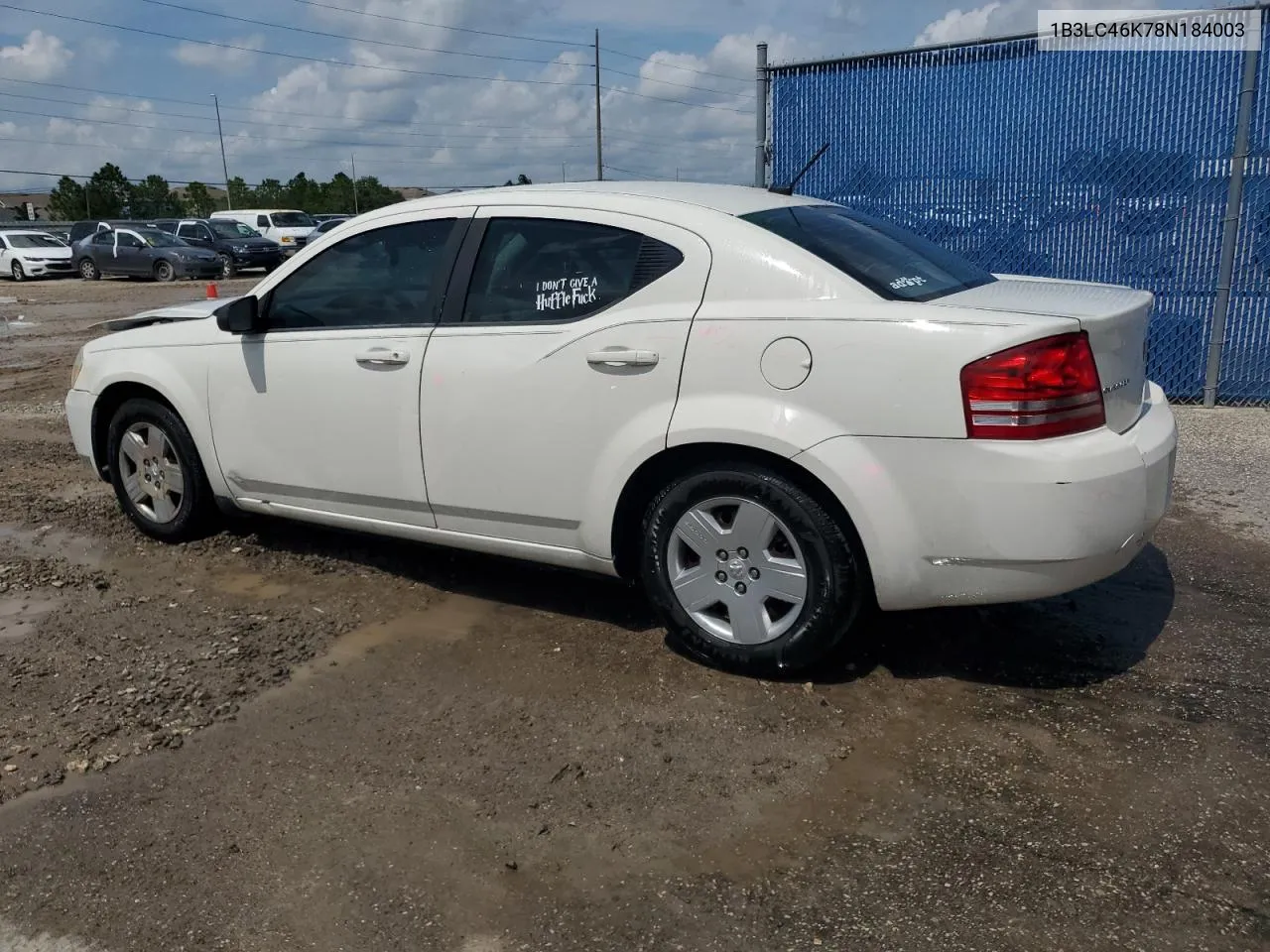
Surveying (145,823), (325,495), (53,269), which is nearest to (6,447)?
(325,495)

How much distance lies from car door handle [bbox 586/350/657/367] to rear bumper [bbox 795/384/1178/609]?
65 centimetres

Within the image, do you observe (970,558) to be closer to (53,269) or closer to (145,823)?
(145,823)

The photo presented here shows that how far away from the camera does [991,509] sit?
3270mm

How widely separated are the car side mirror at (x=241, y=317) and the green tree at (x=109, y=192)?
5911 cm

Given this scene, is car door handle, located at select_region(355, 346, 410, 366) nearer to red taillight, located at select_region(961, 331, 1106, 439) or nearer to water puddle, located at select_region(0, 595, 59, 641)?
water puddle, located at select_region(0, 595, 59, 641)

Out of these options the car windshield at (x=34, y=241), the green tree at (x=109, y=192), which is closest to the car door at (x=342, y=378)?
the car windshield at (x=34, y=241)

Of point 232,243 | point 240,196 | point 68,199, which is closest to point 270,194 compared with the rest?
point 240,196

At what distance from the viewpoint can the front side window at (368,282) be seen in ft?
14.5

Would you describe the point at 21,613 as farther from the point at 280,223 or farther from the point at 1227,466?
the point at 280,223

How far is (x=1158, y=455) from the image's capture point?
11.7 feet

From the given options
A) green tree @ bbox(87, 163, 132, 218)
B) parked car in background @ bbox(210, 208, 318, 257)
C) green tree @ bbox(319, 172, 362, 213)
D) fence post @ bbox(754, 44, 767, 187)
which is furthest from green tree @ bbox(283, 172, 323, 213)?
fence post @ bbox(754, 44, 767, 187)

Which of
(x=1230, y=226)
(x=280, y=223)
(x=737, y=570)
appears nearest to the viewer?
(x=737, y=570)

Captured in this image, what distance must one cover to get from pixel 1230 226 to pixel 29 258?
1261 inches

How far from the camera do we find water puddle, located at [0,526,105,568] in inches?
209
